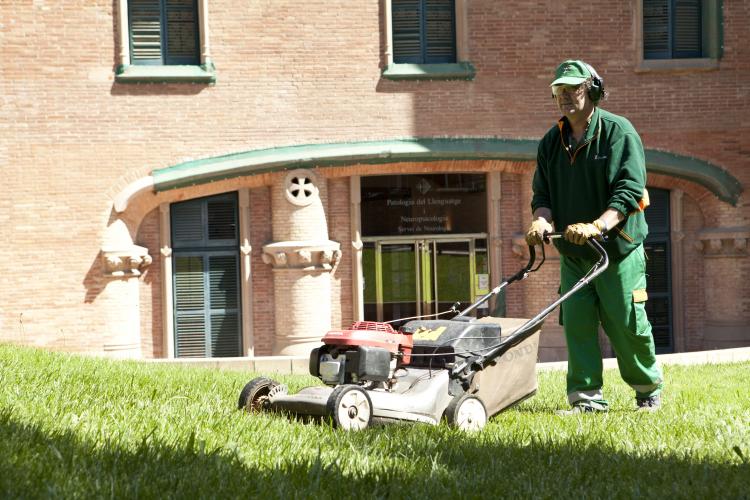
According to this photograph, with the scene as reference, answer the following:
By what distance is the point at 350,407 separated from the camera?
19.8 ft

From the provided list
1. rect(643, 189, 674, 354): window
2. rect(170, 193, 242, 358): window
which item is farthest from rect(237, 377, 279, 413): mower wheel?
rect(643, 189, 674, 354): window

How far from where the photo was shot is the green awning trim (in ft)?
58.1

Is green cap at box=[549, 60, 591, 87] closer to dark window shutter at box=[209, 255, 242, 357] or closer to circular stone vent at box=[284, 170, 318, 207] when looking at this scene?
circular stone vent at box=[284, 170, 318, 207]

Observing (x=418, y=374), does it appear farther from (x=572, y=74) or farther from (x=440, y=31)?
(x=440, y=31)

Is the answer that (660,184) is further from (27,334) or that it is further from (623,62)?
(27,334)

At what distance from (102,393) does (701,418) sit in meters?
3.80

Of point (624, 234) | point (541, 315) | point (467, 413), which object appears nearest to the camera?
point (467, 413)

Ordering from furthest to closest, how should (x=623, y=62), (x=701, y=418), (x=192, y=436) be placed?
(x=623, y=62)
(x=701, y=418)
(x=192, y=436)

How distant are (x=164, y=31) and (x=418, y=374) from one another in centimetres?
1292

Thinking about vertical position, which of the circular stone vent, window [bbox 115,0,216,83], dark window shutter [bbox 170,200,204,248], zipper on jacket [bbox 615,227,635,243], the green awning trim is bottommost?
zipper on jacket [bbox 615,227,635,243]

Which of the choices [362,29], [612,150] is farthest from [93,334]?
[612,150]

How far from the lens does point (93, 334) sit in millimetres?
17516

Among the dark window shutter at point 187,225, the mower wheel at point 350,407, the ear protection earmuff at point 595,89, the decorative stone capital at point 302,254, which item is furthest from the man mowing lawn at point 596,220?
the dark window shutter at point 187,225

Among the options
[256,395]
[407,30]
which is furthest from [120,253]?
[256,395]
